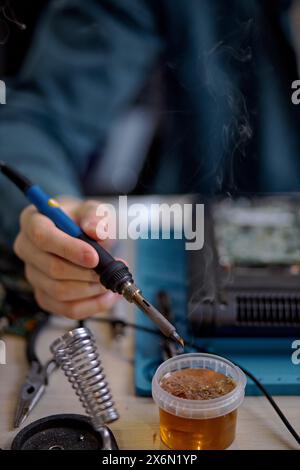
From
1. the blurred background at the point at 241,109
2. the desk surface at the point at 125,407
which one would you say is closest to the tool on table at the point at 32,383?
the desk surface at the point at 125,407

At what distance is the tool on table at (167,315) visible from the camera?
458 mm

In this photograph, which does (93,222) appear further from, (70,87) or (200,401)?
(70,87)

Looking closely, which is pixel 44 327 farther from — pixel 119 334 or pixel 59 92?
pixel 59 92

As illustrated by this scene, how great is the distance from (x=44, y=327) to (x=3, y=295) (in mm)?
79

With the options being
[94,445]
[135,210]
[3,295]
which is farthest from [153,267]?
[94,445]

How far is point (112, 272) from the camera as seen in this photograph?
396 mm

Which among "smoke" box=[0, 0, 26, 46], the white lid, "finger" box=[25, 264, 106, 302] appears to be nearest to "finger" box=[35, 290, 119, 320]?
"finger" box=[25, 264, 106, 302]

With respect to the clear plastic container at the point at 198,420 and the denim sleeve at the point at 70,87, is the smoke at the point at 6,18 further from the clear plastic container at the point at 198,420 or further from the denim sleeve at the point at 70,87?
the clear plastic container at the point at 198,420

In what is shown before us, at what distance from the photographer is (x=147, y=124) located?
78 cm

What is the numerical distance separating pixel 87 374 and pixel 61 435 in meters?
0.05

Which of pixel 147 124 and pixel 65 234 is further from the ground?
pixel 147 124

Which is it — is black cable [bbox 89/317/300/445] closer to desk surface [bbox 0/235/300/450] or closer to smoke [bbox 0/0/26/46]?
desk surface [bbox 0/235/300/450]

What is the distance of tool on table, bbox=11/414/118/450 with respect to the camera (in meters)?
0.35
